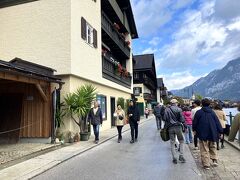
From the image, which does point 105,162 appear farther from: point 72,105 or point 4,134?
point 4,134

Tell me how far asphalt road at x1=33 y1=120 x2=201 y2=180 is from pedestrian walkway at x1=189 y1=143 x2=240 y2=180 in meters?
0.23

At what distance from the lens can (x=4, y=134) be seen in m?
13.2

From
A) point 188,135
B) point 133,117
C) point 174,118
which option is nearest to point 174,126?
point 174,118

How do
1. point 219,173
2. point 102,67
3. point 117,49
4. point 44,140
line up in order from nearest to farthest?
point 219,173 < point 44,140 < point 102,67 < point 117,49

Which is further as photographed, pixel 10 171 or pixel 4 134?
pixel 4 134

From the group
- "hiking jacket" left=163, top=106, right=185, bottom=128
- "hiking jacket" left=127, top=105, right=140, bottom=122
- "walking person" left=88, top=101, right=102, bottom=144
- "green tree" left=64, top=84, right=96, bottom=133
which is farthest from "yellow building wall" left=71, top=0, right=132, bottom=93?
"hiking jacket" left=163, top=106, right=185, bottom=128

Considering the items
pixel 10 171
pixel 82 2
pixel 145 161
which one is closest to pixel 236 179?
pixel 145 161

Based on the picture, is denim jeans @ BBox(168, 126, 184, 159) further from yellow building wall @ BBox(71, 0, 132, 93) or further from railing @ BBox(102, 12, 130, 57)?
railing @ BBox(102, 12, 130, 57)

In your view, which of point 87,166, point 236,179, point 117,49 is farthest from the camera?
point 117,49

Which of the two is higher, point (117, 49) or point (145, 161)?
point (117, 49)

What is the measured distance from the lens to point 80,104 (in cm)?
1341

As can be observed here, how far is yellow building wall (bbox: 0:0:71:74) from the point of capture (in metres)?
14.2

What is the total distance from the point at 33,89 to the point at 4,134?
2367 millimetres

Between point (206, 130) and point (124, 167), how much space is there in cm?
248
